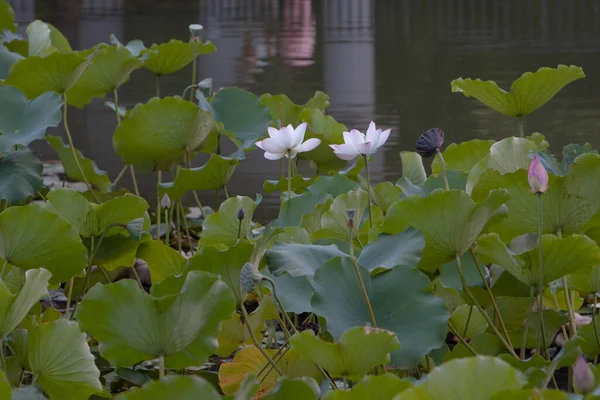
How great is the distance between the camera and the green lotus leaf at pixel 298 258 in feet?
3.44

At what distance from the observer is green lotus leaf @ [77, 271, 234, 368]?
0.93m

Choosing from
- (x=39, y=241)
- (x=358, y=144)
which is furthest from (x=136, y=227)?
(x=358, y=144)

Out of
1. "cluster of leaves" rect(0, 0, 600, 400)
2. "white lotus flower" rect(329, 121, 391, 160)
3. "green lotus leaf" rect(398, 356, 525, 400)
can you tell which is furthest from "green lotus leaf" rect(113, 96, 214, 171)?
"green lotus leaf" rect(398, 356, 525, 400)

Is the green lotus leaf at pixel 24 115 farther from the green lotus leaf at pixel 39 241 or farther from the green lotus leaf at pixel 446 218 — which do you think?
the green lotus leaf at pixel 446 218

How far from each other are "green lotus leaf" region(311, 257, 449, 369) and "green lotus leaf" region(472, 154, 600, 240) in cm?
17

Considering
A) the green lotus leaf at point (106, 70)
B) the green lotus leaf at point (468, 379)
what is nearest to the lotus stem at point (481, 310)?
the green lotus leaf at point (468, 379)

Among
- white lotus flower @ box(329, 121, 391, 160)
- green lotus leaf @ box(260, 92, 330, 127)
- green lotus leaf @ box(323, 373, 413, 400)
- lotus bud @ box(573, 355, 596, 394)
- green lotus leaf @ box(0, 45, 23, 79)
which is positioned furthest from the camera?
green lotus leaf @ box(0, 45, 23, 79)

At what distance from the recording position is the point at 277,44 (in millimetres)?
5672

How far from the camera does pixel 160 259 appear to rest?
1.42 m

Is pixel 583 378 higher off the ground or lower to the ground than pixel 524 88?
lower

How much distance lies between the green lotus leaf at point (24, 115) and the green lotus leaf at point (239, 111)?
0.34 metres

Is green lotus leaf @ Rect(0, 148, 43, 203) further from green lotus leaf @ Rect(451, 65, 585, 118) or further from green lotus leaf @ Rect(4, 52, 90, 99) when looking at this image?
green lotus leaf @ Rect(451, 65, 585, 118)

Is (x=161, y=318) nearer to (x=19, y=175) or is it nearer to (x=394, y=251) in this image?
(x=394, y=251)

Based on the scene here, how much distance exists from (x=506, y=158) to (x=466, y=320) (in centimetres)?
23
